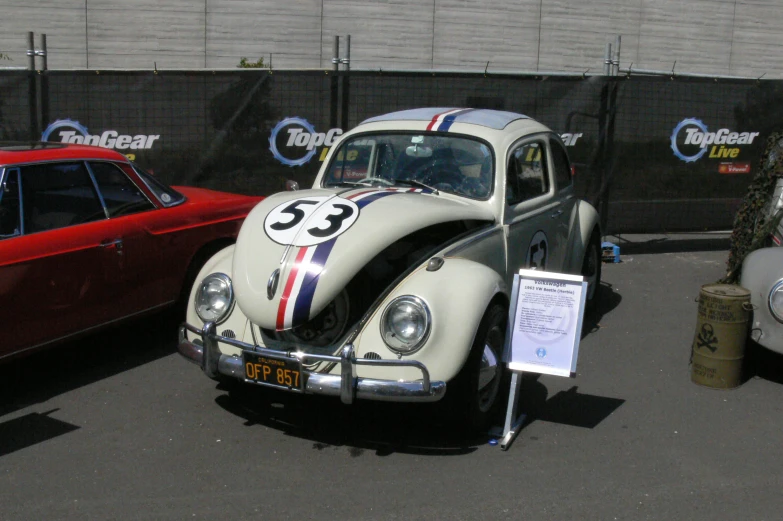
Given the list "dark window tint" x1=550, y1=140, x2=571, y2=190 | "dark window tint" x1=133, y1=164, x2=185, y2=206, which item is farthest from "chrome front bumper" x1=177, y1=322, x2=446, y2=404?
"dark window tint" x1=550, y1=140, x2=571, y2=190

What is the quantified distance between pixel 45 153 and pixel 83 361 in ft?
5.35

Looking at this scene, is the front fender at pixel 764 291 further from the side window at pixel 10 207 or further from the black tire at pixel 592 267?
the side window at pixel 10 207

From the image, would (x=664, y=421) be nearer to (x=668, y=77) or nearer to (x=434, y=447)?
(x=434, y=447)

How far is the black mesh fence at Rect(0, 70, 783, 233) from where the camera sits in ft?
29.0

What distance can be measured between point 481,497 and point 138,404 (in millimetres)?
→ 2468

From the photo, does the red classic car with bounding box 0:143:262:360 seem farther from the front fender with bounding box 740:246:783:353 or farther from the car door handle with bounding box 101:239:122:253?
the front fender with bounding box 740:246:783:353

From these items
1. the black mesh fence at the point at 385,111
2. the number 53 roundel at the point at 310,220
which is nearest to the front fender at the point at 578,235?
the black mesh fence at the point at 385,111

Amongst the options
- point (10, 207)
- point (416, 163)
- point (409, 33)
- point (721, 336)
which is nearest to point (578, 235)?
point (721, 336)

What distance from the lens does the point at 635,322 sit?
7578 millimetres

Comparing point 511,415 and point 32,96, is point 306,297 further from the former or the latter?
point 32,96

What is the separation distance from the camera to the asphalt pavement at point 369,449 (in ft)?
13.9

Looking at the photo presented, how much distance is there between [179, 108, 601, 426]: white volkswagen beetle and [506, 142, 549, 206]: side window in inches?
1.3

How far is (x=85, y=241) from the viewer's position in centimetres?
571

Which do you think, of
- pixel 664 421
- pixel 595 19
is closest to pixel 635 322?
pixel 664 421
